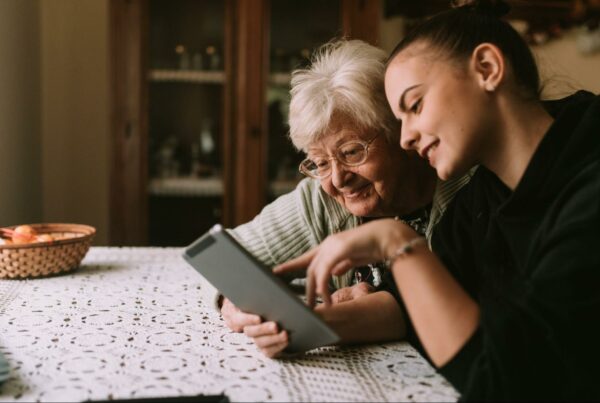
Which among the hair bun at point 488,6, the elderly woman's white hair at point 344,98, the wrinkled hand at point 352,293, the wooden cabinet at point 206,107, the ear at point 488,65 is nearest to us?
the ear at point 488,65

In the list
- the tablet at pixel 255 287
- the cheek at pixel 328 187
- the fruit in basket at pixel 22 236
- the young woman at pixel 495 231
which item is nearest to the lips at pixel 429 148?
the young woman at pixel 495 231

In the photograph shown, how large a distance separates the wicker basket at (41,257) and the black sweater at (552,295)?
1.09 meters

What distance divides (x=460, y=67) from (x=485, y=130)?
114 millimetres

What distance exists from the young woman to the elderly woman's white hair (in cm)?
30

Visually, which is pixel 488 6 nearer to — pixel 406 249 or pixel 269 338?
pixel 406 249

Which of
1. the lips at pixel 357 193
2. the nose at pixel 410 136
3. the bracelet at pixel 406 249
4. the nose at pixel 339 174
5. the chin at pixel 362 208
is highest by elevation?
the nose at pixel 410 136

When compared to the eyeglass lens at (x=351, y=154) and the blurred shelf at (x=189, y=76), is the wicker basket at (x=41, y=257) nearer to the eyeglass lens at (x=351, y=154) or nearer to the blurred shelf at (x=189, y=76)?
the eyeglass lens at (x=351, y=154)

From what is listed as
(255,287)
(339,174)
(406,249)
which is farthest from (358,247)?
(339,174)

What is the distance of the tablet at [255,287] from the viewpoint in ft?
3.10

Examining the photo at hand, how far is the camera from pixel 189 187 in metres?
3.02

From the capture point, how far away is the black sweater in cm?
78

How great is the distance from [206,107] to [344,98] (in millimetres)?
1629

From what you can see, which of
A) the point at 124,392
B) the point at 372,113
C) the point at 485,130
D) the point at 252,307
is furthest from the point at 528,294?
the point at 372,113

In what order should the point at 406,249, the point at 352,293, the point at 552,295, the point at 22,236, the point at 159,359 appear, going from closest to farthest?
1. the point at 552,295
2. the point at 406,249
3. the point at 159,359
4. the point at 352,293
5. the point at 22,236
